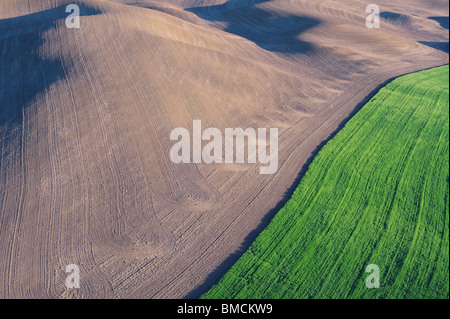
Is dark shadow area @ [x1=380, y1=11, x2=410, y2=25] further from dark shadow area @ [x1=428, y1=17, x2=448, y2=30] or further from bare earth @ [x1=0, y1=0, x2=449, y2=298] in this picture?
bare earth @ [x1=0, y1=0, x2=449, y2=298]

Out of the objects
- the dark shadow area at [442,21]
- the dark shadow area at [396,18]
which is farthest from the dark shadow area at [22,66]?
the dark shadow area at [442,21]

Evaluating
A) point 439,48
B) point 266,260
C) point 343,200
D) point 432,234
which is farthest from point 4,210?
point 439,48

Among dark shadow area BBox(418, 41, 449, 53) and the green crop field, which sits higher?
dark shadow area BBox(418, 41, 449, 53)

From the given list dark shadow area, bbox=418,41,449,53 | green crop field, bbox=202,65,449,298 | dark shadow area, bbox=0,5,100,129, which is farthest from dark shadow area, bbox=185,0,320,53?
dark shadow area, bbox=0,5,100,129

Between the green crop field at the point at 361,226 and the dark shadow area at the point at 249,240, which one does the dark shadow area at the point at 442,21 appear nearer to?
the green crop field at the point at 361,226

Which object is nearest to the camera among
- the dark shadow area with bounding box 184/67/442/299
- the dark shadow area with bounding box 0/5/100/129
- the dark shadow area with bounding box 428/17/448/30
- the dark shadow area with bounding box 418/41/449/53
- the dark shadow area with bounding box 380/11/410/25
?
the dark shadow area with bounding box 184/67/442/299
